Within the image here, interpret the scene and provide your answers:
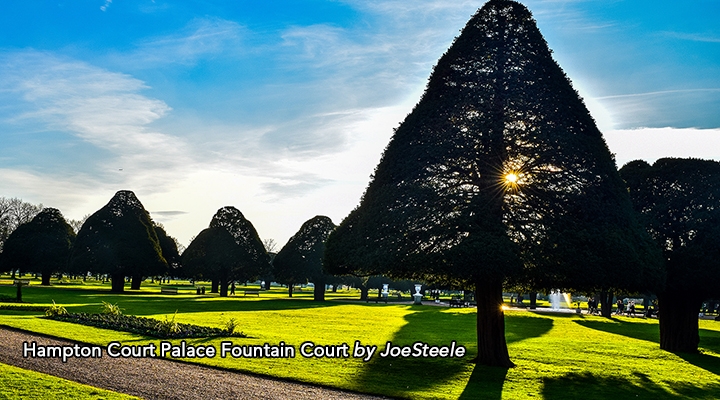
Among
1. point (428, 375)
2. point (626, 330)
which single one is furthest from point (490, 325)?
point (626, 330)

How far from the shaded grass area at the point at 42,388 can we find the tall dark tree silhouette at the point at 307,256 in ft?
171

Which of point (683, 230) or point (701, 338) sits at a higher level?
point (683, 230)

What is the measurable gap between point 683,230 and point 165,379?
21779mm

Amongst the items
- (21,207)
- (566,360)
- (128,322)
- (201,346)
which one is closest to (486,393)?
(566,360)

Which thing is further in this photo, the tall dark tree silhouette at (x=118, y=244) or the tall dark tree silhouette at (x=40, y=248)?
the tall dark tree silhouette at (x=40, y=248)

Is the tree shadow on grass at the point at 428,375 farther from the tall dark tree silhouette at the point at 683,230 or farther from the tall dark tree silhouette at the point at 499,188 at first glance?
the tall dark tree silhouette at the point at 683,230

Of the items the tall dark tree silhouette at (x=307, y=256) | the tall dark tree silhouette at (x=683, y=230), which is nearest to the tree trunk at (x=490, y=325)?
the tall dark tree silhouette at (x=683, y=230)

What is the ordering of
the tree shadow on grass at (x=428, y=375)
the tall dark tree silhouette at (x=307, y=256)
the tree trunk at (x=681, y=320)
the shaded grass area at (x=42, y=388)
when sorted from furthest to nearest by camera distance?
the tall dark tree silhouette at (x=307, y=256) → the tree trunk at (x=681, y=320) → the tree shadow on grass at (x=428, y=375) → the shaded grass area at (x=42, y=388)

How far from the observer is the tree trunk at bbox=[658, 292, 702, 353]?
25.8 meters

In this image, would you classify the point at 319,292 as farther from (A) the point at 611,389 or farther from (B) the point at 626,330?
(A) the point at 611,389

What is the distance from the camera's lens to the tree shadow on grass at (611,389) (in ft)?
47.2

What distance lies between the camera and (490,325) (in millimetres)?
18578

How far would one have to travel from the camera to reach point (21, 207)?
316 ft

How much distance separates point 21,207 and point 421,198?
97054 mm
